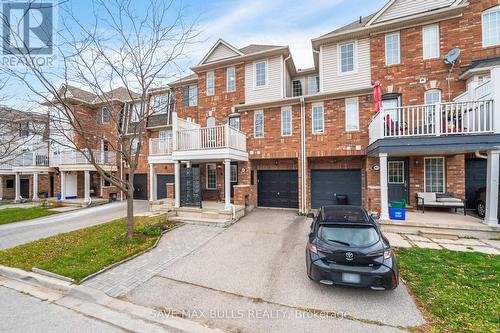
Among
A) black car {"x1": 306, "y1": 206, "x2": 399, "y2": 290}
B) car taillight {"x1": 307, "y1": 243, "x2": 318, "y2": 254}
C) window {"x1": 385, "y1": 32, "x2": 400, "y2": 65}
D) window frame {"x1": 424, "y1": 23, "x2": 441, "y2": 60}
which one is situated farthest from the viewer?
window {"x1": 385, "y1": 32, "x2": 400, "y2": 65}

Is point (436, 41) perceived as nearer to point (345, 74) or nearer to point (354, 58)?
point (354, 58)

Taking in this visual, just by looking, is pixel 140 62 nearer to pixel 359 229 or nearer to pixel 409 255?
pixel 359 229

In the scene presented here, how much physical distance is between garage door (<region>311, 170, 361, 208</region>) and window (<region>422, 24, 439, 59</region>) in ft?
20.4

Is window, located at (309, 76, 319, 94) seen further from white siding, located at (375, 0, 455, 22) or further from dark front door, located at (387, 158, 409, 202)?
dark front door, located at (387, 158, 409, 202)

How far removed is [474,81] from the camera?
358 inches

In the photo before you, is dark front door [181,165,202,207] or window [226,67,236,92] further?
window [226,67,236,92]

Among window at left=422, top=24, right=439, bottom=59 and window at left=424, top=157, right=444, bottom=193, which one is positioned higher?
window at left=422, top=24, right=439, bottom=59

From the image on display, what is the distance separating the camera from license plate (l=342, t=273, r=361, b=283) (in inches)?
165

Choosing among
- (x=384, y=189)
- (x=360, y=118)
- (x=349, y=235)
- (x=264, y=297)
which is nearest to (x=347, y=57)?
(x=360, y=118)

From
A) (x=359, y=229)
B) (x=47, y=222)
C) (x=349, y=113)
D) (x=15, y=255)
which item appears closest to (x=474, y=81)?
(x=349, y=113)

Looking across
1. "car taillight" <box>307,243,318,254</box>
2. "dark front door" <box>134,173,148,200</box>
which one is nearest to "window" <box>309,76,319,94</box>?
"car taillight" <box>307,243,318,254</box>

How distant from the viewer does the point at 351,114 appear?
10867mm

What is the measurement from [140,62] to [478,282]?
35.5 ft

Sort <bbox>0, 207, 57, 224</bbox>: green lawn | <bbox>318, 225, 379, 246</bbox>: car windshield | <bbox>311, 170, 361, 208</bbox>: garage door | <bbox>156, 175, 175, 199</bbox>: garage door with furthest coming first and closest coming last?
<bbox>156, 175, 175, 199</bbox>: garage door
<bbox>0, 207, 57, 224</bbox>: green lawn
<bbox>311, 170, 361, 208</bbox>: garage door
<bbox>318, 225, 379, 246</bbox>: car windshield
